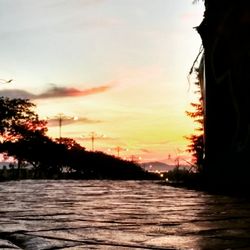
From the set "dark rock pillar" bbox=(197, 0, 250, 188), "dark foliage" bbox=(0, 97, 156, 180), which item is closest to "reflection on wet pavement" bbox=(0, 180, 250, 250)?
"dark rock pillar" bbox=(197, 0, 250, 188)

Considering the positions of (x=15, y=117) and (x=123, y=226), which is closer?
(x=123, y=226)

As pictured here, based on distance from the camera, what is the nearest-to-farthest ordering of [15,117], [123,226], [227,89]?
[123,226]
[227,89]
[15,117]

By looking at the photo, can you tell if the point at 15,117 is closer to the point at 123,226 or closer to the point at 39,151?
the point at 39,151

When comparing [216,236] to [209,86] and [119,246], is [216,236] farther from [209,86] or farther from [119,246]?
[209,86]

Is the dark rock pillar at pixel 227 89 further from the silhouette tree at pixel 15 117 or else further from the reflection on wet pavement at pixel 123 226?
the silhouette tree at pixel 15 117

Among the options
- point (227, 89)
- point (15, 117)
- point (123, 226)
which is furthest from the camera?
point (15, 117)

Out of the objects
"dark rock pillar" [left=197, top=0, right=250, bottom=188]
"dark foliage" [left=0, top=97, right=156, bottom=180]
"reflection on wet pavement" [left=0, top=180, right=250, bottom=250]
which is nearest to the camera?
"reflection on wet pavement" [left=0, top=180, right=250, bottom=250]

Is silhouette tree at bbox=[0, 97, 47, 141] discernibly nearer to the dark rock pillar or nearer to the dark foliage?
the dark foliage

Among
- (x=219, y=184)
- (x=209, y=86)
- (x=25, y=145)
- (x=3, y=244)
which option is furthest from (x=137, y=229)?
(x=25, y=145)

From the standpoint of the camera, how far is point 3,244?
3.22 meters

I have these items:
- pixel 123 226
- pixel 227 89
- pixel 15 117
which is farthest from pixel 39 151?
pixel 123 226

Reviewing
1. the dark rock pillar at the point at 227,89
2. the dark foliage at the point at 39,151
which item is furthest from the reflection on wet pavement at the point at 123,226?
the dark foliage at the point at 39,151

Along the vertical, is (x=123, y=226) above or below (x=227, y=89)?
below

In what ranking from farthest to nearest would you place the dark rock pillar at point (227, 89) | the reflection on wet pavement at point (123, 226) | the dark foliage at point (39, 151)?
the dark foliage at point (39, 151) < the dark rock pillar at point (227, 89) < the reflection on wet pavement at point (123, 226)
